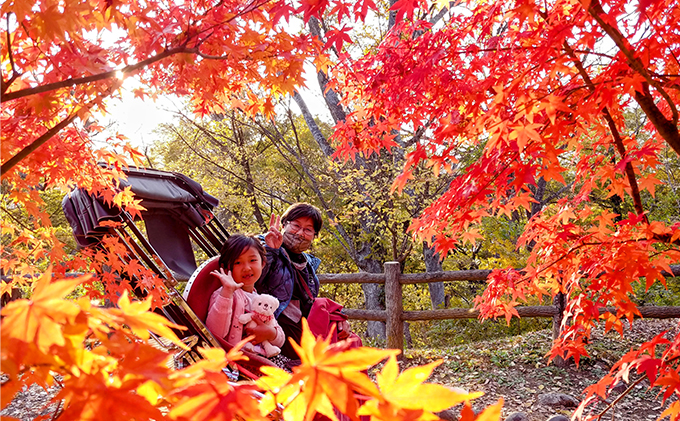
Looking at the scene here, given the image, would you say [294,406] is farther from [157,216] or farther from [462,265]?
[462,265]

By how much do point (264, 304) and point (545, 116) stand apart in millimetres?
1661

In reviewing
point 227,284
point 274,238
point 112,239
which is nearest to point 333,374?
point 227,284

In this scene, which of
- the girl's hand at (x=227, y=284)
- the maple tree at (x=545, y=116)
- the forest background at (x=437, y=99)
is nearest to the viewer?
the forest background at (x=437, y=99)

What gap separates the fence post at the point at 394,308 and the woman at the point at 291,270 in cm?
247

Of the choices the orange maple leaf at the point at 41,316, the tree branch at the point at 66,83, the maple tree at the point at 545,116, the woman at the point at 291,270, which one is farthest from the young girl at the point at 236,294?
the orange maple leaf at the point at 41,316

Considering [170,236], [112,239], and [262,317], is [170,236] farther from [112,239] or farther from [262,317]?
[262,317]

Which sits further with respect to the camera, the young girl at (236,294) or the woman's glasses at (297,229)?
the woman's glasses at (297,229)

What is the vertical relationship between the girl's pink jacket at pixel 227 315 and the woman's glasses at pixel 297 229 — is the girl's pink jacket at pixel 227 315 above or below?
below

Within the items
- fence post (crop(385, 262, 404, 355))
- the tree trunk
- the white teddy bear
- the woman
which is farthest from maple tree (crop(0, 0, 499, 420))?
the tree trunk

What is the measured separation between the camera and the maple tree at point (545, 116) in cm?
171

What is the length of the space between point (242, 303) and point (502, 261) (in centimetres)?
571

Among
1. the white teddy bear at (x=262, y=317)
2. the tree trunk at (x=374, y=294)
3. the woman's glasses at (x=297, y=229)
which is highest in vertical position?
the woman's glasses at (x=297, y=229)

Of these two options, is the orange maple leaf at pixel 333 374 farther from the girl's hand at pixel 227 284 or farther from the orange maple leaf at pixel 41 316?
the girl's hand at pixel 227 284

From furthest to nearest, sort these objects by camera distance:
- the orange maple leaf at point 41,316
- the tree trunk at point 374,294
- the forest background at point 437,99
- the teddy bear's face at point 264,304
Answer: the tree trunk at point 374,294 → the teddy bear's face at point 264,304 → the forest background at point 437,99 → the orange maple leaf at point 41,316
